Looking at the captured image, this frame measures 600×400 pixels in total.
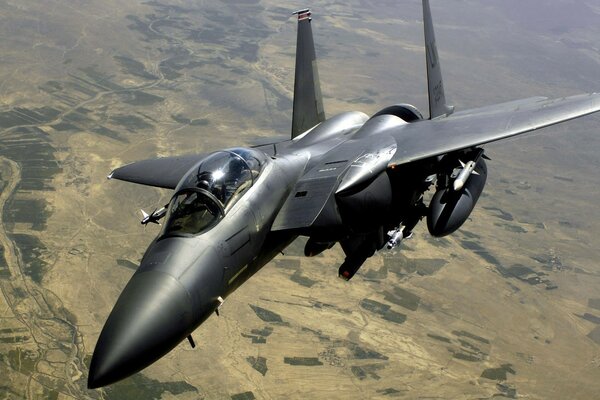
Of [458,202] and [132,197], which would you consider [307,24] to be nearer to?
[458,202]

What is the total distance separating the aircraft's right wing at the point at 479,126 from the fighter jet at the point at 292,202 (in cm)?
4

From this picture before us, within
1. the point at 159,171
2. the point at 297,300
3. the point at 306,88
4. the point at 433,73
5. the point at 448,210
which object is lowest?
the point at 297,300

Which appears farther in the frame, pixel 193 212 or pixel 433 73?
pixel 433 73

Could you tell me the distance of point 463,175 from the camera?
1711 centimetres

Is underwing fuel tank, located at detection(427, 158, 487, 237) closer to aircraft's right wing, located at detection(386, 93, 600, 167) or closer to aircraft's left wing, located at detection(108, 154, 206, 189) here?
aircraft's right wing, located at detection(386, 93, 600, 167)

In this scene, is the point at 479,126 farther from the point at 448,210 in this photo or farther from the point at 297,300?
the point at 297,300

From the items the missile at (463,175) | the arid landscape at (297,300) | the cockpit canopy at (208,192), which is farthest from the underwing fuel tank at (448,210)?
the arid landscape at (297,300)

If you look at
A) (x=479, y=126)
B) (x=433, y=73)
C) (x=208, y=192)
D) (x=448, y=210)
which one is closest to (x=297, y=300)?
(x=433, y=73)

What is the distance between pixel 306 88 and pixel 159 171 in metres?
8.08

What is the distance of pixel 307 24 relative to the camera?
25.3 m

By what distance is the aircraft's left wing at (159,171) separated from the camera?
18.8 meters

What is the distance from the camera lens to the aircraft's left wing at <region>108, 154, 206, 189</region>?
18.8m

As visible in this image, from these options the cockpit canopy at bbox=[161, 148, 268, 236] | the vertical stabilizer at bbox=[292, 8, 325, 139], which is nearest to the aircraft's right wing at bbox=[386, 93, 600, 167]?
the cockpit canopy at bbox=[161, 148, 268, 236]

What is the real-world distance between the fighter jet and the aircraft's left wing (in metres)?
0.05
